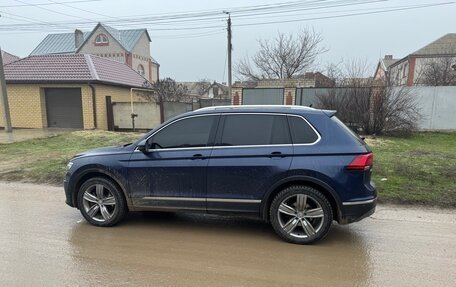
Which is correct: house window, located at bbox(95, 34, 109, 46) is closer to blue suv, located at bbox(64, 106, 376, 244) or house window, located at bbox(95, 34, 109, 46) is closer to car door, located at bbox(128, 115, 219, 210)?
blue suv, located at bbox(64, 106, 376, 244)

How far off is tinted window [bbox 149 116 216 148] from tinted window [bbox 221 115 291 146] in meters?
0.27

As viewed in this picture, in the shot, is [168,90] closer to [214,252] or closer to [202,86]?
[214,252]

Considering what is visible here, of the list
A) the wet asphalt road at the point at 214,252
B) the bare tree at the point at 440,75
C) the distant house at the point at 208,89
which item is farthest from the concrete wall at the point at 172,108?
the distant house at the point at 208,89

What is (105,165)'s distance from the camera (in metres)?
5.19

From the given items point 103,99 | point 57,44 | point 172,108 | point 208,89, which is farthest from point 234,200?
point 208,89

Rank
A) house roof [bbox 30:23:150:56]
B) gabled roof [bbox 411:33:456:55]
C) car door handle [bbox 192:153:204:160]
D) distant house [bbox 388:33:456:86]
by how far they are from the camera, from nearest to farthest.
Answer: car door handle [bbox 192:153:204:160] < gabled roof [bbox 411:33:456:55] < distant house [bbox 388:33:456:86] < house roof [bbox 30:23:150:56]

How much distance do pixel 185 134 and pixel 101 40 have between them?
51273 millimetres

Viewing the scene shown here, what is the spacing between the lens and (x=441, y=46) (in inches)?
1751

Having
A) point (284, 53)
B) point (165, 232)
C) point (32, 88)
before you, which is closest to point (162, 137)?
point (165, 232)

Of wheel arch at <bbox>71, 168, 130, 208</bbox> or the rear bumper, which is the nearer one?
the rear bumper

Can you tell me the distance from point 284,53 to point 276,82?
13.3 m

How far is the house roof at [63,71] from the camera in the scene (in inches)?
774

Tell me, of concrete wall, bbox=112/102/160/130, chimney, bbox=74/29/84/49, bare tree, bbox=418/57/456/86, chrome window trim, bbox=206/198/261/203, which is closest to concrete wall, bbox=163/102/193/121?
concrete wall, bbox=112/102/160/130

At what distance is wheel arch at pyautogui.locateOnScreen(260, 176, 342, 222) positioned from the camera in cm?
448
